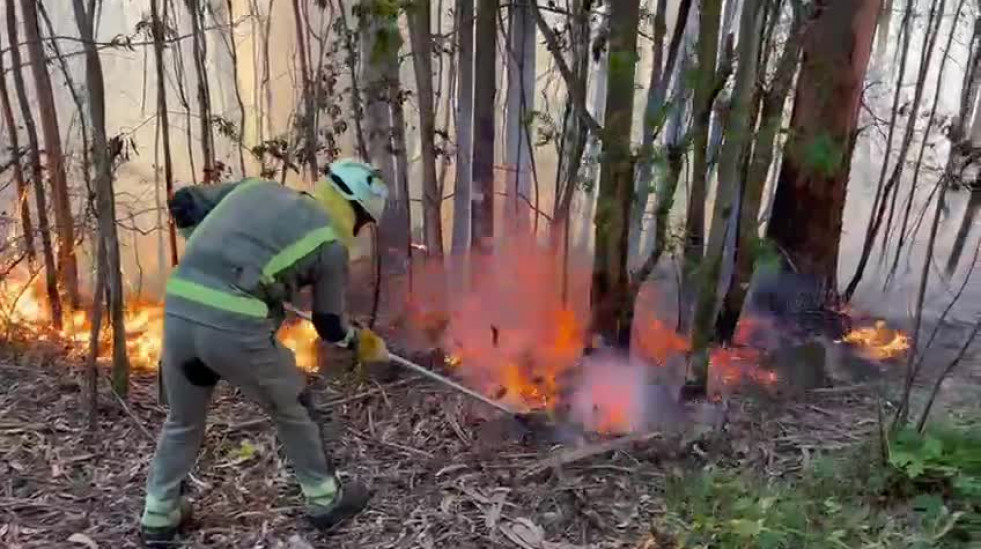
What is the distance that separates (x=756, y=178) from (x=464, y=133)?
58.2 inches

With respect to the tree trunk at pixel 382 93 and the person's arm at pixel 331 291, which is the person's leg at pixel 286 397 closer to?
the person's arm at pixel 331 291

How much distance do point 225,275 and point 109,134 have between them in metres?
2.39

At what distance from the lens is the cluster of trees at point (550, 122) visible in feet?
10.7

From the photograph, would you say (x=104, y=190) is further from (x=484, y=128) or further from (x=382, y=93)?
(x=484, y=128)

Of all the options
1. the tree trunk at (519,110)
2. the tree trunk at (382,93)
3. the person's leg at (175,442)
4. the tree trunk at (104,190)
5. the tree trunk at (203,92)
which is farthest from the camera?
the tree trunk at (519,110)

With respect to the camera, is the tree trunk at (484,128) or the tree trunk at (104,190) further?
the tree trunk at (484,128)

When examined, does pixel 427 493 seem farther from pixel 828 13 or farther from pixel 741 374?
pixel 828 13

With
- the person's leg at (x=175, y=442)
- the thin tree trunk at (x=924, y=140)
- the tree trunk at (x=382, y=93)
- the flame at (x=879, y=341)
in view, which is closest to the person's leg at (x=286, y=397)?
the person's leg at (x=175, y=442)

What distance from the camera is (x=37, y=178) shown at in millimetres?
3715

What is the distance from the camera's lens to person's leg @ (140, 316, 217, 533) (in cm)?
252

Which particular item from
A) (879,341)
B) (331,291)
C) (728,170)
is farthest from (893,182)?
(331,291)

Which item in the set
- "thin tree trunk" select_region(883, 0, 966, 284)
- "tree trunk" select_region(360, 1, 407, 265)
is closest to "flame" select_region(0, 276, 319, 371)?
"tree trunk" select_region(360, 1, 407, 265)

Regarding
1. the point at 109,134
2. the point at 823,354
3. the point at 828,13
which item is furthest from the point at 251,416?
the point at 828,13

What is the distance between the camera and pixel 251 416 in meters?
3.31
